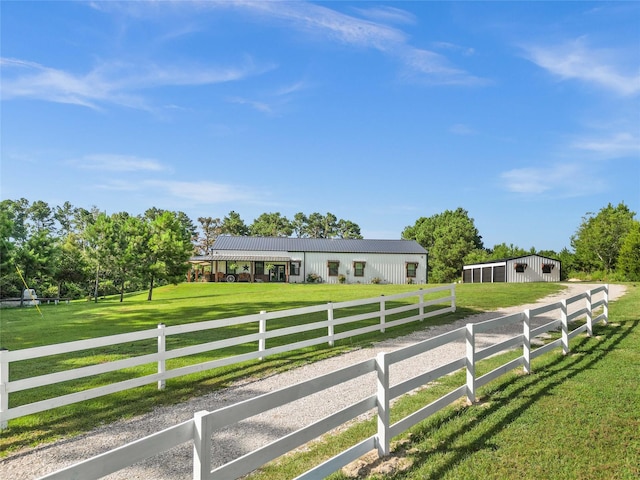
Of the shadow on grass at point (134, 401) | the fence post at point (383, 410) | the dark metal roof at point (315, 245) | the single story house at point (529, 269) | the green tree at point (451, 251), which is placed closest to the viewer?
the fence post at point (383, 410)

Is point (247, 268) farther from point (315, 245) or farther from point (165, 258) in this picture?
point (165, 258)

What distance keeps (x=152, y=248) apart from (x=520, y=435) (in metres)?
29.7

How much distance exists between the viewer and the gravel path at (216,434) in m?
4.47

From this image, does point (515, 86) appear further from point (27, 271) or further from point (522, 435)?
point (27, 271)

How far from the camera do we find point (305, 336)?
11.9 m

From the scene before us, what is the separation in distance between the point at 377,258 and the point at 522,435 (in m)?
41.1

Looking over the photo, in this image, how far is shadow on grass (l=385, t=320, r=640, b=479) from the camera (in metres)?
4.30

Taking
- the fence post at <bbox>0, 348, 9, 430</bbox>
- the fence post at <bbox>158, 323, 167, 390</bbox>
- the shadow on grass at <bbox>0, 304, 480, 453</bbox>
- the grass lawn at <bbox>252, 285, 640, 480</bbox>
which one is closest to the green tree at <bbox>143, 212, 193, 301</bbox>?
the shadow on grass at <bbox>0, 304, 480, 453</bbox>


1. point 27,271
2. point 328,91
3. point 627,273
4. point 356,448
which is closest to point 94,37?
point 328,91

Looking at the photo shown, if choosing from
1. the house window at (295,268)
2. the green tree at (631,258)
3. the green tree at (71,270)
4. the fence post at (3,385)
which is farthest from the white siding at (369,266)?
the fence post at (3,385)

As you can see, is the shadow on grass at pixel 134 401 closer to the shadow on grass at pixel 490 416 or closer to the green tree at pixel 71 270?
the shadow on grass at pixel 490 416

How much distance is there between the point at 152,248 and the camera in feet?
102

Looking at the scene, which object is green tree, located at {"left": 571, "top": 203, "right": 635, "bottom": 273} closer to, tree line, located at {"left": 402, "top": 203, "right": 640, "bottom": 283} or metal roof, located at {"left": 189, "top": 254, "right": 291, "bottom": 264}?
tree line, located at {"left": 402, "top": 203, "right": 640, "bottom": 283}

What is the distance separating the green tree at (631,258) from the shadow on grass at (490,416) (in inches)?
1454
